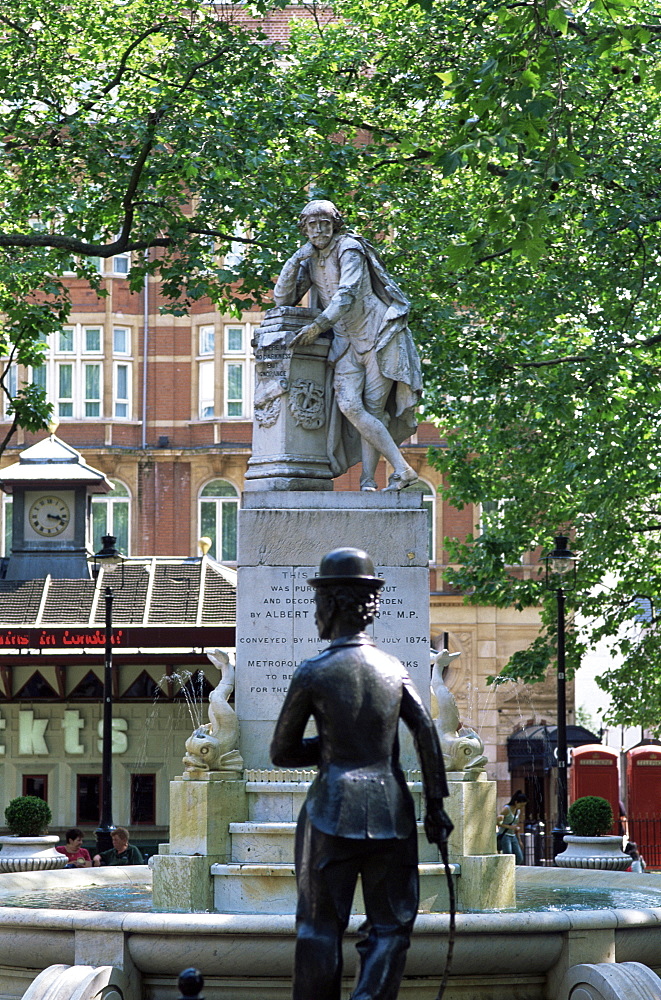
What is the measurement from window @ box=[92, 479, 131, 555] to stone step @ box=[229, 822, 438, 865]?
3531 centimetres

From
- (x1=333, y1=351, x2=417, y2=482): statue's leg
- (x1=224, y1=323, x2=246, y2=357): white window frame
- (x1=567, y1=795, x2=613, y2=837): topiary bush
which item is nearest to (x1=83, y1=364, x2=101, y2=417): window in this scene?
(x1=224, y1=323, x2=246, y2=357): white window frame

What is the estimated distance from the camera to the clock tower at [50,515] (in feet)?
118

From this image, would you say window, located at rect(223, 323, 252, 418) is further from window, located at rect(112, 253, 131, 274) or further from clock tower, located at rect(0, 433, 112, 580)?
clock tower, located at rect(0, 433, 112, 580)

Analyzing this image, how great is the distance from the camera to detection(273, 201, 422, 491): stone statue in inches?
465

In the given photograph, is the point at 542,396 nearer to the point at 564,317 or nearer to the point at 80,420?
the point at 564,317

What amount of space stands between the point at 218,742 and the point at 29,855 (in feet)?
19.8

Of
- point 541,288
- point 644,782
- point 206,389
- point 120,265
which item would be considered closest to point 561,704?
point 541,288

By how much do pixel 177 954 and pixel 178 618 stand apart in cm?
2351

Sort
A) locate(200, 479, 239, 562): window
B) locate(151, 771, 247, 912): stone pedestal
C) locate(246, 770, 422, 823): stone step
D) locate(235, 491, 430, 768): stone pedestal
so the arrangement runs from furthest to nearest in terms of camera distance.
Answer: locate(200, 479, 239, 562): window, locate(235, 491, 430, 768): stone pedestal, locate(246, 770, 422, 823): stone step, locate(151, 771, 247, 912): stone pedestal

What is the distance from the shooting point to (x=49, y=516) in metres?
36.4

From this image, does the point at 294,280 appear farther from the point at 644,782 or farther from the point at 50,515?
the point at 644,782

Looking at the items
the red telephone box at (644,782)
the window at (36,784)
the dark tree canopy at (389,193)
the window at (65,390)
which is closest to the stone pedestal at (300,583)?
the dark tree canopy at (389,193)

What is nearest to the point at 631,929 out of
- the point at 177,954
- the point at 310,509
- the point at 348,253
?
the point at 177,954

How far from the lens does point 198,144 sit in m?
22.2
